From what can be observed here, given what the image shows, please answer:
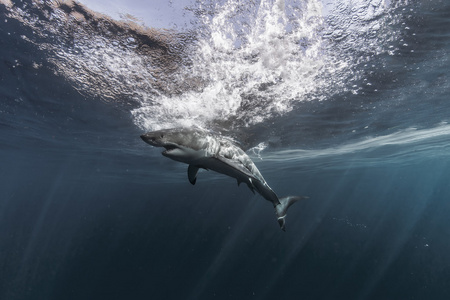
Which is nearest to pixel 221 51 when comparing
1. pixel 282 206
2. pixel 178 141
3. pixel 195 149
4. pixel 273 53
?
pixel 273 53

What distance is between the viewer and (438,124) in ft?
56.6

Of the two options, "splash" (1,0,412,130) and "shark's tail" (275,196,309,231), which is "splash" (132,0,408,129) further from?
"shark's tail" (275,196,309,231)

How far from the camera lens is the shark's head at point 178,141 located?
357 cm

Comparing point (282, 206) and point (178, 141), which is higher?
point (178, 141)

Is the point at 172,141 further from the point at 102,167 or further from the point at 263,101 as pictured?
the point at 102,167

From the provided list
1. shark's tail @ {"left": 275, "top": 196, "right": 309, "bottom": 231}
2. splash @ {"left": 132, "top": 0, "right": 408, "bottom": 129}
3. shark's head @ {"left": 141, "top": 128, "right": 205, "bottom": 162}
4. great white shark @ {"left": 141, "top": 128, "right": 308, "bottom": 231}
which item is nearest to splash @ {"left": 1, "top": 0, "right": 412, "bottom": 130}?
splash @ {"left": 132, "top": 0, "right": 408, "bottom": 129}

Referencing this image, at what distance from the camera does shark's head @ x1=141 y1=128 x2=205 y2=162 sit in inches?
140

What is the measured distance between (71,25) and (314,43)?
7149 millimetres

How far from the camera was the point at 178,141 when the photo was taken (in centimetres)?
383

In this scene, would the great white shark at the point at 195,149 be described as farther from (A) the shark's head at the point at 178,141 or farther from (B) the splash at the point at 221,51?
(B) the splash at the point at 221,51

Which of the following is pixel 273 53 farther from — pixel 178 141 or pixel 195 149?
pixel 178 141

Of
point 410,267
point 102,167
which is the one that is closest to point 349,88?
point 102,167

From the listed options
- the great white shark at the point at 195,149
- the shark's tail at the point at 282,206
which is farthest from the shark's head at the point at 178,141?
the shark's tail at the point at 282,206

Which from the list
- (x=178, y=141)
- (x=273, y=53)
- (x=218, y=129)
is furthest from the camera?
(x=218, y=129)
